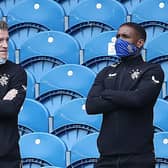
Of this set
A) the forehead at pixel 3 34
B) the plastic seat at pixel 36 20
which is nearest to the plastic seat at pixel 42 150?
the plastic seat at pixel 36 20

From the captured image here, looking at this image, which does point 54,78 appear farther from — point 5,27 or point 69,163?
point 5,27

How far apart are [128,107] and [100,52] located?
2.43 metres

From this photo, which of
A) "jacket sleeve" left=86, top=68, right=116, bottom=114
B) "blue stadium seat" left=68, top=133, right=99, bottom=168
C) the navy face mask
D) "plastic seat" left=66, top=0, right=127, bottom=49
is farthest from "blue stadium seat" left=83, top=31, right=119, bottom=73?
the navy face mask

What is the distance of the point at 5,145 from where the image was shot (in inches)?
144

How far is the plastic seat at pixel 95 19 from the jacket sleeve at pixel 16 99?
2.64 meters

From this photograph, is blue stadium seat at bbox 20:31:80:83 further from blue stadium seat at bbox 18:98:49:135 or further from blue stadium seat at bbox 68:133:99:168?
blue stadium seat at bbox 68:133:99:168

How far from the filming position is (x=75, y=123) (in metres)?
5.54

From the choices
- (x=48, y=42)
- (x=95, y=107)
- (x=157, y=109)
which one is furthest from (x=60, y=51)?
(x=95, y=107)

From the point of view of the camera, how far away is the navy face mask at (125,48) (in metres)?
3.88

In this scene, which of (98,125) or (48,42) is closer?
(98,125)

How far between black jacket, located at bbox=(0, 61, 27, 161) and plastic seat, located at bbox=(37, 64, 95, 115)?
2.01 meters

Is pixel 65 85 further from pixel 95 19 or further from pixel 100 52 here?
pixel 95 19

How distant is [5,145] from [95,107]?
0.56 meters

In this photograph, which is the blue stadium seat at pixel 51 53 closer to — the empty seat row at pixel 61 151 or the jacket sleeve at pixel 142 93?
the empty seat row at pixel 61 151
